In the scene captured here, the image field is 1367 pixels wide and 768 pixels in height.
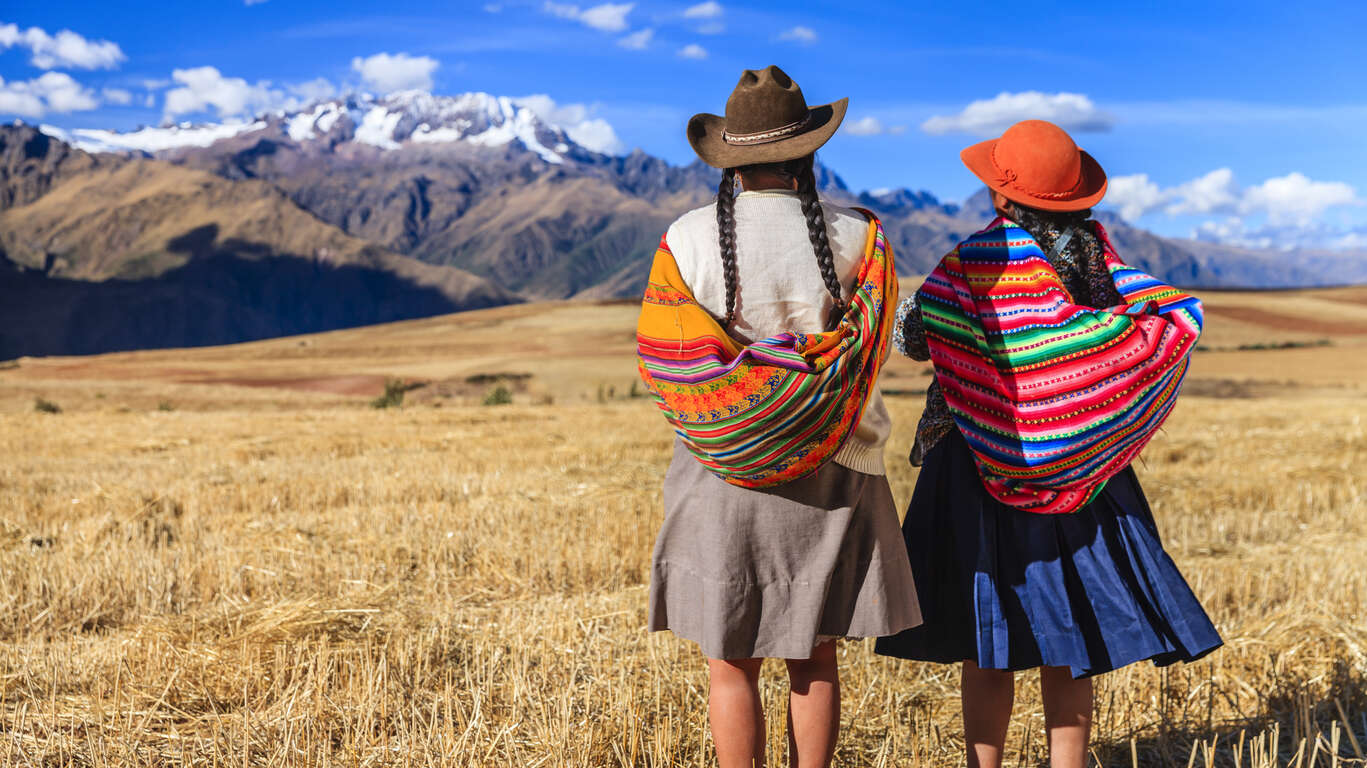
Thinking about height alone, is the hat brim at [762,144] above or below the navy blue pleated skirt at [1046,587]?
above

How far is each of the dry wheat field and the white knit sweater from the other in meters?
1.56

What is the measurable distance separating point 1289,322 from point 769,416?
7632 cm

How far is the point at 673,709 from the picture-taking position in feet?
12.8

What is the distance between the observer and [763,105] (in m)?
2.76

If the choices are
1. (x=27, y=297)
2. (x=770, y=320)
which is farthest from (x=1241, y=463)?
(x=27, y=297)

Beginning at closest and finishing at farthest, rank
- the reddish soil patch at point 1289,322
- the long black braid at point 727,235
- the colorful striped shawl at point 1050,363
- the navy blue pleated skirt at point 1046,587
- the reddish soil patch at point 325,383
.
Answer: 1. the long black braid at point 727,235
2. the colorful striped shawl at point 1050,363
3. the navy blue pleated skirt at point 1046,587
4. the reddish soil patch at point 325,383
5. the reddish soil patch at point 1289,322

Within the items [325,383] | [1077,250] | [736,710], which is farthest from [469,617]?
[325,383]

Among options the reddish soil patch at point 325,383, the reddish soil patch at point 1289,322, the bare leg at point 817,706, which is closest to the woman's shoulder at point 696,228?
the bare leg at point 817,706

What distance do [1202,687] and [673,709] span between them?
2195mm

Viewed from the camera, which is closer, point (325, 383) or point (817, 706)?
point (817, 706)

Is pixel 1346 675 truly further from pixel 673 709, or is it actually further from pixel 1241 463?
pixel 1241 463

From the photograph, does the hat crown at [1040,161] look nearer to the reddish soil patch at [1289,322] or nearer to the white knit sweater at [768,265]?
the white knit sweater at [768,265]

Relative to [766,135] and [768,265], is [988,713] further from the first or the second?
[766,135]

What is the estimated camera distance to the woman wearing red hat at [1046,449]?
289 centimetres
